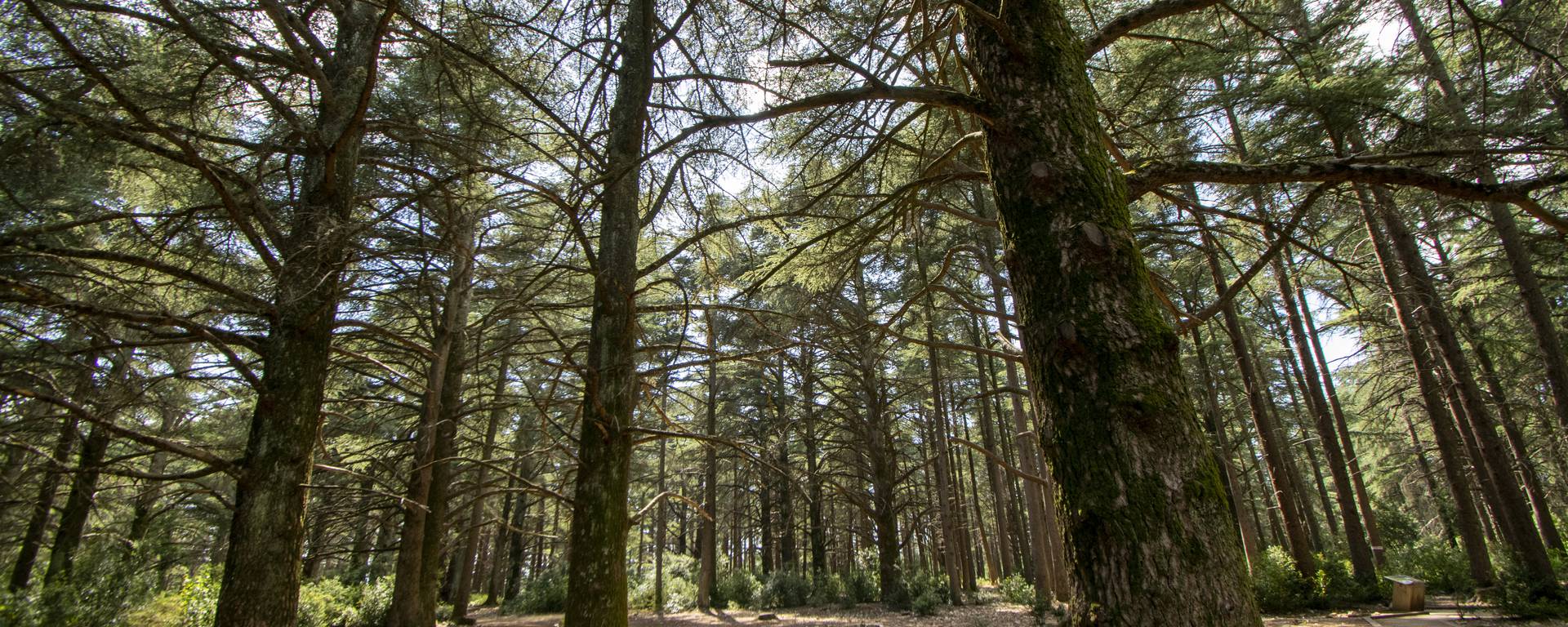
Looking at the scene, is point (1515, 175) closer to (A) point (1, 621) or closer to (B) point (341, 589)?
(A) point (1, 621)

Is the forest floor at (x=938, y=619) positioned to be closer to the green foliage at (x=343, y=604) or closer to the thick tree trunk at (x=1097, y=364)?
the green foliage at (x=343, y=604)

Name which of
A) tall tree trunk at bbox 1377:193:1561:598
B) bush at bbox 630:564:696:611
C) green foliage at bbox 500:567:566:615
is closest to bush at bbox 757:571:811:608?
bush at bbox 630:564:696:611

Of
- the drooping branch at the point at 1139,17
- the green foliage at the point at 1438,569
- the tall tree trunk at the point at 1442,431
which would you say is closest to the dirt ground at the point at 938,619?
the tall tree trunk at the point at 1442,431

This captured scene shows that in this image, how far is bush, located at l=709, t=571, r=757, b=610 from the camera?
1852cm

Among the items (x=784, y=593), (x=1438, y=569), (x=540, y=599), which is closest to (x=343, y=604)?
(x=540, y=599)

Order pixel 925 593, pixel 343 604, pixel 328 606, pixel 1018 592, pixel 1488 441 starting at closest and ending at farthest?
pixel 1488 441 < pixel 328 606 < pixel 343 604 < pixel 925 593 < pixel 1018 592

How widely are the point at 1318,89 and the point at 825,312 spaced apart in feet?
20.3

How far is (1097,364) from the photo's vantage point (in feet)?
6.07

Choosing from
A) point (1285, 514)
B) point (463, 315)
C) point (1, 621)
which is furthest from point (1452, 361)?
point (1, 621)

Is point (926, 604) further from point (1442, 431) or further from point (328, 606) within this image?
point (328, 606)

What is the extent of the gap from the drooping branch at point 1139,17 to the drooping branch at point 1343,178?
2.01 feet

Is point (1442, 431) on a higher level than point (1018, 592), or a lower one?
higher

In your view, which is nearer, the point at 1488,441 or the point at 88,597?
the point at 88,597

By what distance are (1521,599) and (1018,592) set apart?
854cm
